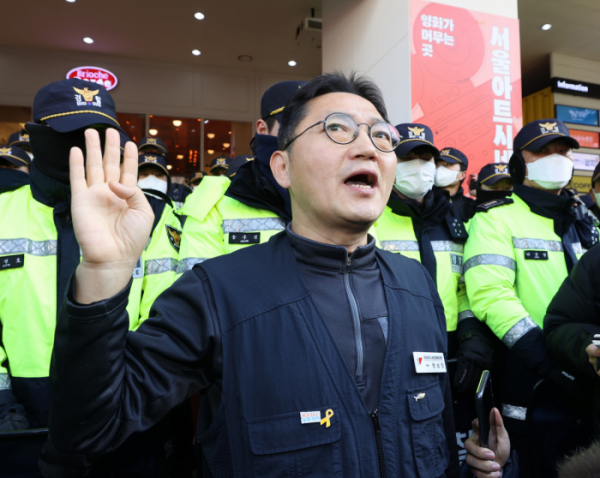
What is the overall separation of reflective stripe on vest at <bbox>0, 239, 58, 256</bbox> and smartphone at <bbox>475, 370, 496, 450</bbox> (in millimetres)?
1532

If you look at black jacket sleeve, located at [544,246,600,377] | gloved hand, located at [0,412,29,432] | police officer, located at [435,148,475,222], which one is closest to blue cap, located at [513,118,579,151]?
black jacket sleeve, located at [544,246,600,377]

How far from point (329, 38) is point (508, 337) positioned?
585 cm

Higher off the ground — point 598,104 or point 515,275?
point 598,104

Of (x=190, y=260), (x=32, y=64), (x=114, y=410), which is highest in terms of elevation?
(x=32, y=64)

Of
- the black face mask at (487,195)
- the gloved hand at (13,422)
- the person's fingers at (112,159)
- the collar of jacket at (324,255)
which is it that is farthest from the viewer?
the black face mask at (487,195)

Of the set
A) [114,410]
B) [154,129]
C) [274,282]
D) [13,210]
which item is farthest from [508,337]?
[154,129]

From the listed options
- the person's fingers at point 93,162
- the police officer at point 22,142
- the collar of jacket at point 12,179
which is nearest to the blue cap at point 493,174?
the collar of jacket at point 12,179

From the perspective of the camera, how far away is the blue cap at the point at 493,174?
14.0ft

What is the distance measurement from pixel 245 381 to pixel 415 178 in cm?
202

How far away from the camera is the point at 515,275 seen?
2.29 meters

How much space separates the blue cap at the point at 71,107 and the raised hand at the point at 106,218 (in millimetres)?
858

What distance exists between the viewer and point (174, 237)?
2.04 m

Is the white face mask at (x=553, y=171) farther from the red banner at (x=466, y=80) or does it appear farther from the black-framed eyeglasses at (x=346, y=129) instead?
the red banner at (x=466, y=80)

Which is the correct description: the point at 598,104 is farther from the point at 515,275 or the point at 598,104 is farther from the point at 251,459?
the point at 251,459
